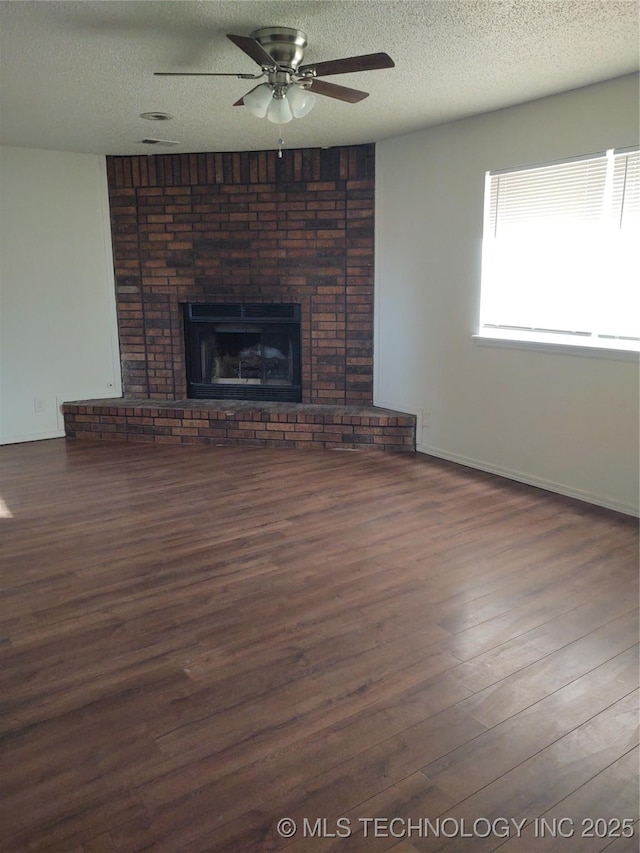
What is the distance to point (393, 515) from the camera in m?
3.69

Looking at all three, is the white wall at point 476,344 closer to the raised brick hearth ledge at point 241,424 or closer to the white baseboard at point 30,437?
the raised brick hearth ledge at point 241,424

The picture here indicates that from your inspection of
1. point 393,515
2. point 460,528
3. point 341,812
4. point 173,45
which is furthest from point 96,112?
point 341,812

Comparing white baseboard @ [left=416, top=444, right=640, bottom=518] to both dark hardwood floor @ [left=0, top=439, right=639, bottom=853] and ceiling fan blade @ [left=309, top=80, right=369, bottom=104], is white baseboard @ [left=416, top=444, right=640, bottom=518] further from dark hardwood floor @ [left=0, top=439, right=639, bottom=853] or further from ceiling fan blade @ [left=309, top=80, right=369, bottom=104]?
ceiling fan blade @ [left=309, top=80, right=369, bottom=104]

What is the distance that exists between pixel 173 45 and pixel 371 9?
3.15ft

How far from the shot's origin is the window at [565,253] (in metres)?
3.50

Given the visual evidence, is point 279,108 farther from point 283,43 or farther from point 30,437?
point 30,437

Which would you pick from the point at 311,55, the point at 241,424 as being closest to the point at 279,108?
the point at 311,55

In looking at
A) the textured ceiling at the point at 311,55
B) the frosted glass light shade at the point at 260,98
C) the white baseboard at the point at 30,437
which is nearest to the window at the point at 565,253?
the textured ceiling at the point at 311,55

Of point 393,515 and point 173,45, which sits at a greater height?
point 173,45

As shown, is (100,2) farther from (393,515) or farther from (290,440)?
(290,440)

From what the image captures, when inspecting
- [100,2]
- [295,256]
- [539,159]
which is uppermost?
[100,2]

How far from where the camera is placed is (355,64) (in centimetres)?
253

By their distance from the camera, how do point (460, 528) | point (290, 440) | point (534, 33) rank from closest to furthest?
point (534, 33) → point (460, 528) → point (290, 440)

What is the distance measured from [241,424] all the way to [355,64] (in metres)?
3.25
